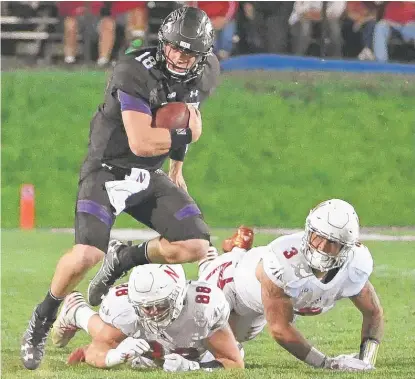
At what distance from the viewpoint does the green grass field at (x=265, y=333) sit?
625 cm

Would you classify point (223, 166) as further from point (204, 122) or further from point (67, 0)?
point (67, 0)

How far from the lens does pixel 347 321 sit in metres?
8.39

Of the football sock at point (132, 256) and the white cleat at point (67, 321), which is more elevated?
the football sock at point (132, 256)

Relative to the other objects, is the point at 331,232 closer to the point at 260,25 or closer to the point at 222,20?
the point at 222,20

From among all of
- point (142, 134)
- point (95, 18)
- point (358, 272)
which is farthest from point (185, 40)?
point (95, 18)

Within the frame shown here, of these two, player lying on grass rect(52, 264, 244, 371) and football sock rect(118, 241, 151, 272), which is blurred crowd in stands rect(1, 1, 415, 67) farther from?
player lying on grass rect(52, 264, 244, 371)

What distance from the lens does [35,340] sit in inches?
Result: 259

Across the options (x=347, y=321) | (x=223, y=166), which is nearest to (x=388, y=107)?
(x=223, y=166)

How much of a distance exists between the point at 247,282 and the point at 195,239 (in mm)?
376

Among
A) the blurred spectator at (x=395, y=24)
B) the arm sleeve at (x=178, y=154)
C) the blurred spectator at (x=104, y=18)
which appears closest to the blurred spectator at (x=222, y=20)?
the blurred spectator at (x=104, y=18)

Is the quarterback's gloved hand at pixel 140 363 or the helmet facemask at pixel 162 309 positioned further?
the quarterback's gloved hand at pixel 140 363

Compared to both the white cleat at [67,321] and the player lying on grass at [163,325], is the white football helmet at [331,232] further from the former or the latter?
the white cleat at [67,321]

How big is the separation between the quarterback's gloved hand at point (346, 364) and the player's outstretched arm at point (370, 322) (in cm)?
14

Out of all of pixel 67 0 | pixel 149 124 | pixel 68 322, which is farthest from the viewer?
pixel 67 0
